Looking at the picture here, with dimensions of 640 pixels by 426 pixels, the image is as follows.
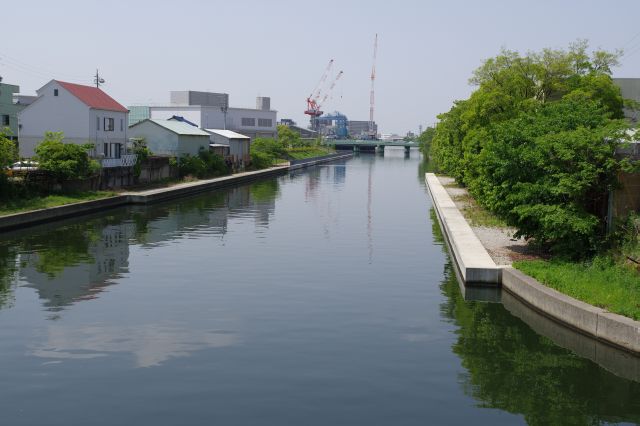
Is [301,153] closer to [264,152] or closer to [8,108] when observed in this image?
[264,152]

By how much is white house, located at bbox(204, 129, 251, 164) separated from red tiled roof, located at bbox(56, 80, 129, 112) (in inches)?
918

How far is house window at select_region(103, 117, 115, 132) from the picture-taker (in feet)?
226

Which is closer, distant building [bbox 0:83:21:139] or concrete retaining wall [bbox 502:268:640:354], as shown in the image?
concrete retaining wall [bbox 502:268:640:354]

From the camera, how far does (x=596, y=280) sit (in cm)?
2269

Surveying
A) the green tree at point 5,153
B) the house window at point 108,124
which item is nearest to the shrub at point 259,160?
the house window at point 108,124

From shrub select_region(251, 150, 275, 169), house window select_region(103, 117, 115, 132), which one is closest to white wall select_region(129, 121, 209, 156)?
house window select_region(103, 117, 115, 132)

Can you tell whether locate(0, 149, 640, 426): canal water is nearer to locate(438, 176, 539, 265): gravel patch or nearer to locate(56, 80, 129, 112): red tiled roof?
locate(438, 176, 539, 265): gravel patch

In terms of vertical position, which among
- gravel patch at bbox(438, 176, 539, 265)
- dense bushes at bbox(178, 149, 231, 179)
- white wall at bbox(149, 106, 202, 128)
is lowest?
gravel patch at bbox(438, 176, 539, 265)

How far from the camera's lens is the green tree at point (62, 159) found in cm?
4964

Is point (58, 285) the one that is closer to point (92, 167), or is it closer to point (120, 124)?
point (92, 167)

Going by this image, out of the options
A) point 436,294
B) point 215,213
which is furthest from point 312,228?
point 436,294

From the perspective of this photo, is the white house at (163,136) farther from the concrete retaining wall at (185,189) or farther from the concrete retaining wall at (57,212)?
the concrete retaining wall at (57,212)

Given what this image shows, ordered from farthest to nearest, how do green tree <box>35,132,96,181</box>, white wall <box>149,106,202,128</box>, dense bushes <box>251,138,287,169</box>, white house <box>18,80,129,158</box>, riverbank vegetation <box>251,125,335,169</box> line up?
white wall <box>149,106,202,128</box> < riverbank vegetation <box>251,125,335,169</box> < dense bushes <box>251,138,287,169</box> < white house <box>18,80,129,158</box> < green tree <box>35,132,96,181</box>

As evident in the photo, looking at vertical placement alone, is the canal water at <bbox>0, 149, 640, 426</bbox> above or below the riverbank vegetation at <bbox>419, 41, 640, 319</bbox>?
below
